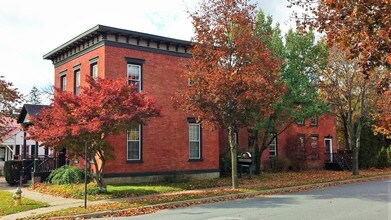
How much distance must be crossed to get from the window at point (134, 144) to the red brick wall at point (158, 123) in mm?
280

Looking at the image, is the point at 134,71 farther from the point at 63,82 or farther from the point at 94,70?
the point at 63,82

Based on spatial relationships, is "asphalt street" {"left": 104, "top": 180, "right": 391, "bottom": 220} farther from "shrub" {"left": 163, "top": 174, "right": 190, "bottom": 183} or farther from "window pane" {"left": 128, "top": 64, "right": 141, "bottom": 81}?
"window pane" {"left": 128, "top": 64, "right": 141, "bottom": 81}

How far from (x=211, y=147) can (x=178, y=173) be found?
3.22 meters

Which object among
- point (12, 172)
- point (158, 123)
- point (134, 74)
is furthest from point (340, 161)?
point (12, 172)

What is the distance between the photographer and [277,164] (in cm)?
2980

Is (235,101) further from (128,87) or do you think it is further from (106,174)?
(106,174)

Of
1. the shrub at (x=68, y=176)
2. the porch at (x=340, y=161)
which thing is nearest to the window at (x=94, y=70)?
the shrub at (x=68, y=176)

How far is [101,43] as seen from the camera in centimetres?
2092

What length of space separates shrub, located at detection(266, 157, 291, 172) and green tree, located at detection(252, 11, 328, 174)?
5.33 metres

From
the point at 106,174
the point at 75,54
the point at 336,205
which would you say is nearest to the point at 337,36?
the point at 336,205

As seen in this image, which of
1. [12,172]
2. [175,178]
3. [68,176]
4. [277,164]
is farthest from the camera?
[277,164]

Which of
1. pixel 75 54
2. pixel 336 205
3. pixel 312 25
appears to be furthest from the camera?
pixel 75 54

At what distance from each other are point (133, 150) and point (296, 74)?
445 inches

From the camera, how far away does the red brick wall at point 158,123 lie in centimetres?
2077
